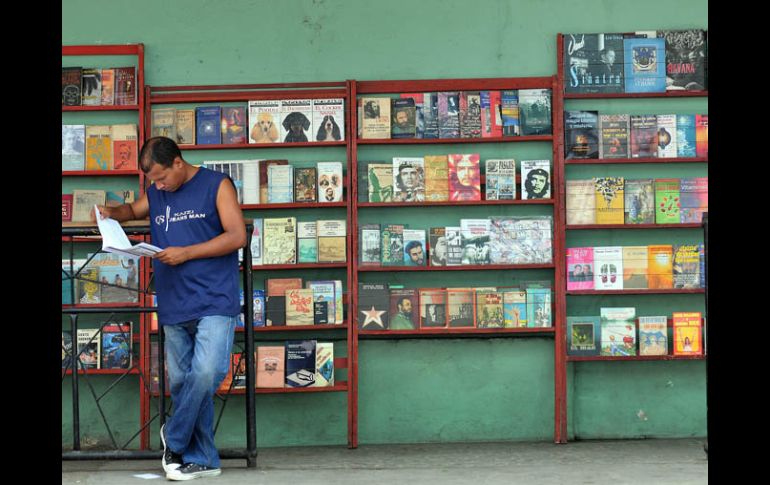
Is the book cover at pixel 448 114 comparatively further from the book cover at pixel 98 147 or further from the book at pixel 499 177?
the book cover at pixel 98 147

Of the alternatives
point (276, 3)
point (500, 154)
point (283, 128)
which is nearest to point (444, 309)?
point (500, 154)

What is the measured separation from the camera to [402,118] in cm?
606

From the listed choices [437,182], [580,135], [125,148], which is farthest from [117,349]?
[580,135]

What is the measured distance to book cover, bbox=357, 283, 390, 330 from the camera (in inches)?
236

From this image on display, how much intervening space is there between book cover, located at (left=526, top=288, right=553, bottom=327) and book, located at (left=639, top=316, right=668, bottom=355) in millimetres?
556

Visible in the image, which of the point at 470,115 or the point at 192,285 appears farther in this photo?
the point at 470,115

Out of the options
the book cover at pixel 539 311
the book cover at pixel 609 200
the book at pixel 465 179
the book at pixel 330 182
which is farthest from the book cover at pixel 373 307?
the book cover at pixel 609 200

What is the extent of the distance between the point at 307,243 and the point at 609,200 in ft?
6.07

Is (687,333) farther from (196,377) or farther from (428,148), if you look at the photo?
(196,377)

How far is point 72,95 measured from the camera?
20.0 ft

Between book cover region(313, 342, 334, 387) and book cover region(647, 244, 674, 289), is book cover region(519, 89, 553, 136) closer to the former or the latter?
book cover region(647, 244, 674, 289)
